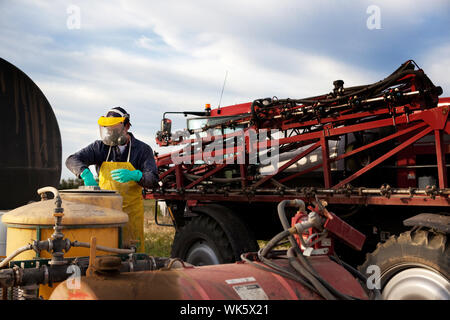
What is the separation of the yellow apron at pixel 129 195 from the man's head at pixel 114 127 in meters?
0.16

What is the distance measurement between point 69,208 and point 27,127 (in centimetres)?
263

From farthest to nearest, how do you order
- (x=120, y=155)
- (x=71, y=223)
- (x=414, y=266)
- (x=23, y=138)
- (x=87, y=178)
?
(x=23, y=138), (x=120, y=155), (x=87, y=178), (x=414, y=266), (x=71, y=223)

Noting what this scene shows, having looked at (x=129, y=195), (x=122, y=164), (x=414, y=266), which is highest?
(x=122, y=164)

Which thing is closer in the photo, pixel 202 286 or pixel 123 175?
pixel 202 286

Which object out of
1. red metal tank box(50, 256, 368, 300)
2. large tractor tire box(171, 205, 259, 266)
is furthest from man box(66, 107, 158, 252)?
red metal tank box(50, 256, 368, 300)

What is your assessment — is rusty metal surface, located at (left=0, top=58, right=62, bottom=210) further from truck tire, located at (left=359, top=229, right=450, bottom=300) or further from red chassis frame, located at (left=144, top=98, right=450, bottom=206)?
truck tire, located at (left=359, top=229, right=450, bottom=300)

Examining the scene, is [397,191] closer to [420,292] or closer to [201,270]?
[420,292]

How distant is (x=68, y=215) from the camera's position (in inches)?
116

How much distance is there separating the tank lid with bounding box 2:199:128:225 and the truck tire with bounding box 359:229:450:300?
7.09ft

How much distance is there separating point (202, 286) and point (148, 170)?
99.9 inches

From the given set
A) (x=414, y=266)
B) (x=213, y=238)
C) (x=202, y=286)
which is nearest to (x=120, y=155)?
(x=213, y=238)

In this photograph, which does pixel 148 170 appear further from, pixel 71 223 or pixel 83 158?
pixel 71 223

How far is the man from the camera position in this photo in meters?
4.30

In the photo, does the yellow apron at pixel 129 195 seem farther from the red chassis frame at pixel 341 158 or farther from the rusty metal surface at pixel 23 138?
the red chassis frame at pixel 341 158
